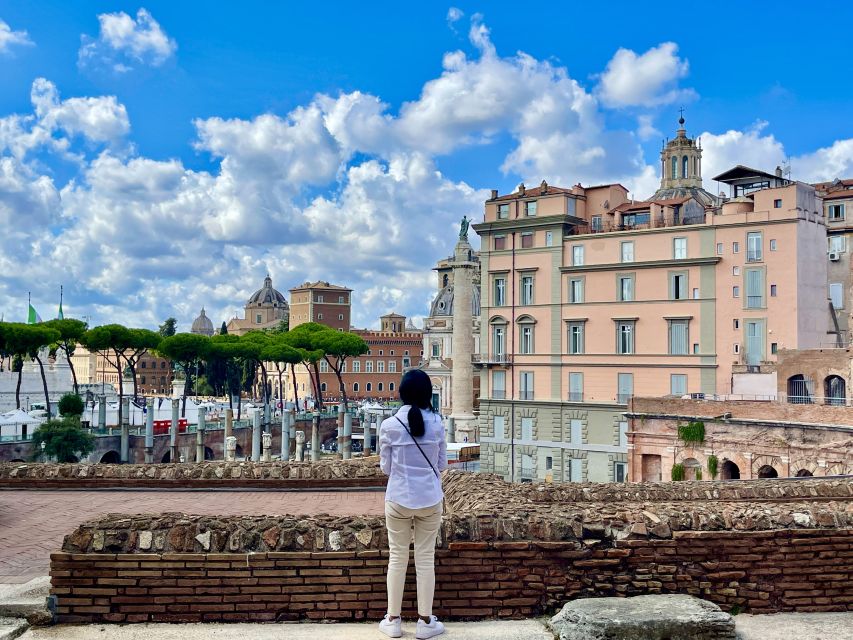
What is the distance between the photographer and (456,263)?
61.5 meters

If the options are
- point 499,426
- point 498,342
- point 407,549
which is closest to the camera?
point 407,549

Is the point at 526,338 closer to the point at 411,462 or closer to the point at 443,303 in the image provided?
the point at 411,462

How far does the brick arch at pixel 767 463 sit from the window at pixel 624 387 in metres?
11.2

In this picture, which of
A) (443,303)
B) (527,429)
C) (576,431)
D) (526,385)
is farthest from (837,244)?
(443,303)

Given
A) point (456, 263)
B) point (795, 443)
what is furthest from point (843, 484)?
point (456, 263)

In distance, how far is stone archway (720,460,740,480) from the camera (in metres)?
30.9

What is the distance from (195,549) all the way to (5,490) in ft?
19.8

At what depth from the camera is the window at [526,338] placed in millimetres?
44125

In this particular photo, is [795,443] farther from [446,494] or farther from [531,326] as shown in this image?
[446,494]

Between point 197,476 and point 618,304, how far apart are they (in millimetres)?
32635

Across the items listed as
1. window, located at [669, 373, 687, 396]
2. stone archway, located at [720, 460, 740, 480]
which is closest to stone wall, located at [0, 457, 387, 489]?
stone archway, located at [720, 460, 740, 480]

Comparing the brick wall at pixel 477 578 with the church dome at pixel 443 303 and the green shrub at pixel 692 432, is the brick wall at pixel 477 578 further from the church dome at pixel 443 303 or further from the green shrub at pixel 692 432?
the church dome at pixel 443 303

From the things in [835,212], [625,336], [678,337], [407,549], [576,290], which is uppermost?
[835,212]

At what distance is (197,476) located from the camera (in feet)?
36.2
